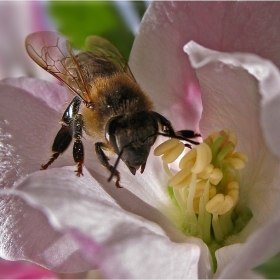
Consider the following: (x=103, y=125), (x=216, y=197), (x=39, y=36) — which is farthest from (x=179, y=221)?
(x=39, y=36)

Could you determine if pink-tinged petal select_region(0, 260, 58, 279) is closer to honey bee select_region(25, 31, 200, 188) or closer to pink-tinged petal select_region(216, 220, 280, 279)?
honey bee select_region(25, 31, 200, 188)

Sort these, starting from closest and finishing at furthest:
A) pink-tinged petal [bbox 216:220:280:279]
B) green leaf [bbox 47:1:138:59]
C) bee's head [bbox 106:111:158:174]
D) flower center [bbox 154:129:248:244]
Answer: pink-tinged petal [bbox 216:220:280:279]
bee's head [bbox 106:111:158:174]
flower center [bbox 154:129:248:244]
green leaf [bbox 47:1:138:59]

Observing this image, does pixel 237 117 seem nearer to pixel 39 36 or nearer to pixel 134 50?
pixel 134 50

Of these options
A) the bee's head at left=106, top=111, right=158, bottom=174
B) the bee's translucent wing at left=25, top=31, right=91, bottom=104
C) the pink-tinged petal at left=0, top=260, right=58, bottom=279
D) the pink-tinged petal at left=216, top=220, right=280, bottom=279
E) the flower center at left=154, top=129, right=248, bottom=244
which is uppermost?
the bee's translucent wing at left=25, top=31, right=91, bottom=104

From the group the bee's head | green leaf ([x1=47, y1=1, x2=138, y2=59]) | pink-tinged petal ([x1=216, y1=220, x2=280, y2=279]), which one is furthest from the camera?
green leaf ([x1=47, y1=1, x2=138, y2=59])

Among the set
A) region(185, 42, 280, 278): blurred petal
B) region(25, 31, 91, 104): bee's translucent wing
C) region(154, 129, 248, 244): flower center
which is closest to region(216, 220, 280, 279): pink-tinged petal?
region(185, 42, 280, 278): blurred petal

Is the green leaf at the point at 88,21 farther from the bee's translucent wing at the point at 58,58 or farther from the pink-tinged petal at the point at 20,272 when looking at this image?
the pink-tinged petal at the point at 20,272

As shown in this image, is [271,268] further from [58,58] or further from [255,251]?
[58,58]

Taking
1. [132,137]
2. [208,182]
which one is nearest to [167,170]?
[208,182]
